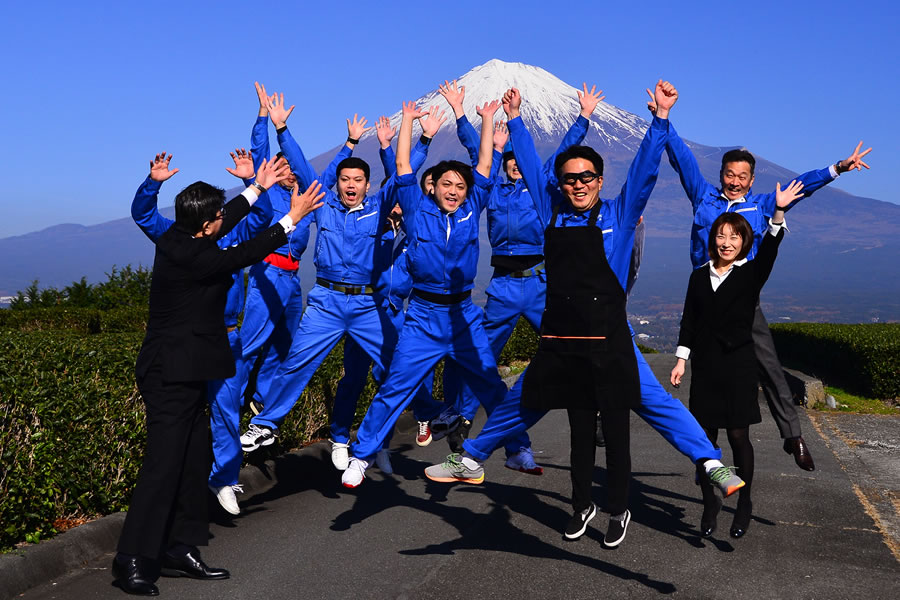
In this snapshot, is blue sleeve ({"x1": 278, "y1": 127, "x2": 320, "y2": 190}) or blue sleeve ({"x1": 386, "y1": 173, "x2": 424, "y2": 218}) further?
blue sleeve ({"x1": 278, "y1": 127, "x2": 320, "y2": 190})

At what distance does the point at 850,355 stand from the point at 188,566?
34.5ft

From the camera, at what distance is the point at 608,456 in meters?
5.05

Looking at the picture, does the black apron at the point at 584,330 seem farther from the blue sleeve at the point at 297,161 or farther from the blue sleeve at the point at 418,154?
the blue sleeve at the point at 297,161

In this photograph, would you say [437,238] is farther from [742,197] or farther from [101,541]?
[101,541]

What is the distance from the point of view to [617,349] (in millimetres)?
4977

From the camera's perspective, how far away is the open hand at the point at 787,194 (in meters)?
5.74

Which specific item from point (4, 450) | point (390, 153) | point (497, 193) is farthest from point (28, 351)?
point (497, 193)

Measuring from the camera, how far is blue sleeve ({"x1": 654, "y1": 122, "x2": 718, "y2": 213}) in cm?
688

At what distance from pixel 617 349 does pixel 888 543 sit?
7.68 ft

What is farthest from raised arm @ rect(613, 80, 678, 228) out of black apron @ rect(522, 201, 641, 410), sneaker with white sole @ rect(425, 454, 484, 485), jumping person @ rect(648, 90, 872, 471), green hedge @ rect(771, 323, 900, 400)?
green hedge @ rect(771, 323, 900, 400)

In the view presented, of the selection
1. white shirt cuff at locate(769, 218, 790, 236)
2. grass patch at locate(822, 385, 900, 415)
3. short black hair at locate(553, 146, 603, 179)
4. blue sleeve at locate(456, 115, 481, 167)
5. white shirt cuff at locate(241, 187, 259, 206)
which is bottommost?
grass patch at locate(822, 385, 900, 415)

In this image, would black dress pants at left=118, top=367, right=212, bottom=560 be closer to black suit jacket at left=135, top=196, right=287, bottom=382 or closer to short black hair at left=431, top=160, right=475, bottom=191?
black suit jacket at left=135, top=196, right=287, bottom=382

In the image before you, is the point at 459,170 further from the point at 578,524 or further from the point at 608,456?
the point at 578,524

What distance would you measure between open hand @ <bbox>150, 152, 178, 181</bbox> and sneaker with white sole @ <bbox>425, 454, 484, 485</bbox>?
247 cm
